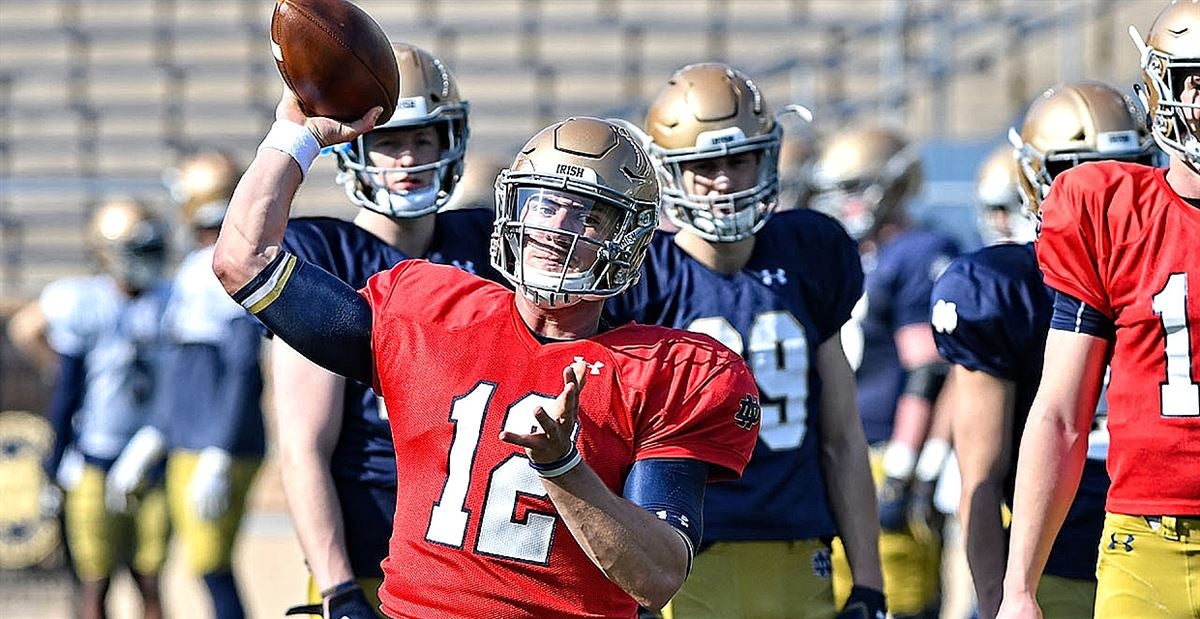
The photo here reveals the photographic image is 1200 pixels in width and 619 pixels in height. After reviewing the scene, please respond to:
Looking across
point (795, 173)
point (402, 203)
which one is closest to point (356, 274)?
point (402, 203)

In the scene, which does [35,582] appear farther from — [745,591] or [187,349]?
[745,591]

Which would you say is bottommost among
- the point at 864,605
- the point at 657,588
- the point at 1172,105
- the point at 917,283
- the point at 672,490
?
the point at 864,605

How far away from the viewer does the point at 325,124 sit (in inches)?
99.7

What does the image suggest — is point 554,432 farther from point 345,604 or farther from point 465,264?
point 465,264

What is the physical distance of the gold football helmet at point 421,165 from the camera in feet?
10.9

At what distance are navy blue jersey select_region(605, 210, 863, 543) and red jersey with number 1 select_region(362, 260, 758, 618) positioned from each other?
2.77ft

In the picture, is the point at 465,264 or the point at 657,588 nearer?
the point at 657,588

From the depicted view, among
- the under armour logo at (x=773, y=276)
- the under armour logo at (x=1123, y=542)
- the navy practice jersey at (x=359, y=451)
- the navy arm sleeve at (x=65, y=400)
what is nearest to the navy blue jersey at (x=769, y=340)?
the under armour logo at (x=773, y=276)

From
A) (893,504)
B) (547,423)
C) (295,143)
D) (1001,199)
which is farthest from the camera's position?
(893,504)

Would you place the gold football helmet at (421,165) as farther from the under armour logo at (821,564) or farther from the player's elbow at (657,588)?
the player's elbow at (657,588)

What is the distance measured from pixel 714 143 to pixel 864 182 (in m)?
3.10

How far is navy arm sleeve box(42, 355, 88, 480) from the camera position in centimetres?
635

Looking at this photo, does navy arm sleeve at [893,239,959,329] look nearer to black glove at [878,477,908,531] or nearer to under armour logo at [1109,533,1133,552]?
black glove at [878,477,908,531]

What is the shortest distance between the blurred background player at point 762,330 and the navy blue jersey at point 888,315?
229 cm
